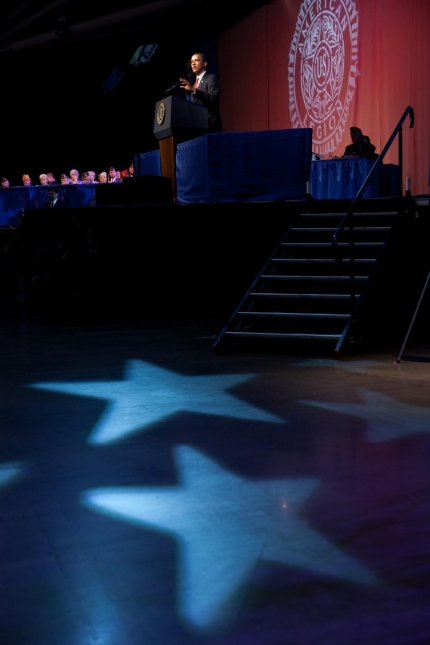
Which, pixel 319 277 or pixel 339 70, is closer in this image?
pixel 319 277

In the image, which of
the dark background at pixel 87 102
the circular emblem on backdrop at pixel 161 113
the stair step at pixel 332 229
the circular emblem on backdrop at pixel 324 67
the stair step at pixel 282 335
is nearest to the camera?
the stair step at pixel 282 335

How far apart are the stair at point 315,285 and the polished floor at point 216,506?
0.67 meters

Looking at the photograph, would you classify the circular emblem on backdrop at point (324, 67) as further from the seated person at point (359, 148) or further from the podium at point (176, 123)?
the podium at point (176, 123)

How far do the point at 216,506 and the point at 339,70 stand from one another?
31.2 feet

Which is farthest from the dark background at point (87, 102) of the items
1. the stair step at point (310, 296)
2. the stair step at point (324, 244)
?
the stair step at point (310, 296)

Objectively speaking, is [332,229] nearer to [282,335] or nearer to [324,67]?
[282,335]

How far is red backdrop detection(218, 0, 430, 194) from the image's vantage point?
9695mm

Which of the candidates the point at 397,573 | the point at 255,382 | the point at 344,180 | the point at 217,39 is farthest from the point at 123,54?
the point at 397,573

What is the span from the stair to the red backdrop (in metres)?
3.47

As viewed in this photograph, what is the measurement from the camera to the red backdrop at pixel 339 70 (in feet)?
31.8

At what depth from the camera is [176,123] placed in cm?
779

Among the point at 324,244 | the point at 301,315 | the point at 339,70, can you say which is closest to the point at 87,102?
the point at 339,70

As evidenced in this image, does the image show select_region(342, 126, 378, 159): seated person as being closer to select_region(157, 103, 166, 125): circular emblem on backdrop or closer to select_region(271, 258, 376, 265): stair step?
select_region(157, 103, 166, 125): circular emblem on backdrop

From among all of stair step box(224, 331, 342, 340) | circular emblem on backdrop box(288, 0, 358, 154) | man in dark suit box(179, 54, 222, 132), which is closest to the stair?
stair step box(224, 331, 342, 340)
